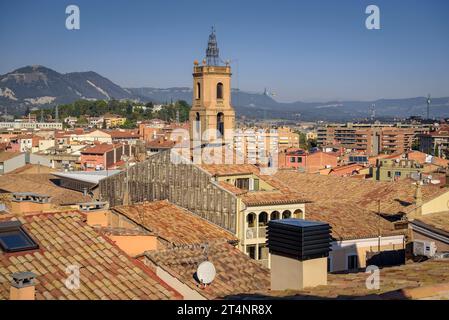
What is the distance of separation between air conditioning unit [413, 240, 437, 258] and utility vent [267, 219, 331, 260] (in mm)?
5575

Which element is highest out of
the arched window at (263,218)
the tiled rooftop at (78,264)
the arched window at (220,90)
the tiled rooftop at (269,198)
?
the arched window at (220,90)

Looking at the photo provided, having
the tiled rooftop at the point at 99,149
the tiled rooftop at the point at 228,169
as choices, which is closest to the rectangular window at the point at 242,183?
the tiled rooftop at the point at 228,169

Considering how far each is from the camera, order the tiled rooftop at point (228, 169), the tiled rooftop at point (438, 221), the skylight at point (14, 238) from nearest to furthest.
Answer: the skylight at point (14, 238) < the tiled rooftop at point (438, 221) < the tiled rooftop at point (228, 169)

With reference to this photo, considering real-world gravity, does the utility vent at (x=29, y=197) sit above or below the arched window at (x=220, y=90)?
below

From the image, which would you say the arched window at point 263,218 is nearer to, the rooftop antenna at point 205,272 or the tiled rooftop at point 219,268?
the tiled rooftop at point 219,268

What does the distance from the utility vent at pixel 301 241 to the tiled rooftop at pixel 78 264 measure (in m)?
1.48

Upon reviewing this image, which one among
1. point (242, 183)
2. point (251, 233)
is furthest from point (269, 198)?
point (242, 183)

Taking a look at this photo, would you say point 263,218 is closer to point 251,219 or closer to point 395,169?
A: point 251,219

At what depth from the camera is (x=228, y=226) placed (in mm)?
16859

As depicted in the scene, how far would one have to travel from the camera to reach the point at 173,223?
635 inches

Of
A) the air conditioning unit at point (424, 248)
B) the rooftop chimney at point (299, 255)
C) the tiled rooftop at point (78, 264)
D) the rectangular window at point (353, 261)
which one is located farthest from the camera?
the rectangular window at point (353, 261)

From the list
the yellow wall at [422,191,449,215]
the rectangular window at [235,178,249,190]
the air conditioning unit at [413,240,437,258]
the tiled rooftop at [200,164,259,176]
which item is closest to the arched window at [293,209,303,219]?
the rectangular window at [235,178,249,190]

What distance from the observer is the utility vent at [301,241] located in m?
6.96
